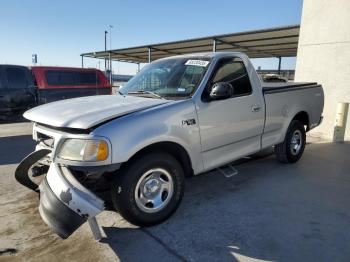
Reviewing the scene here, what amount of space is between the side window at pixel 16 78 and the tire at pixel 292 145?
814cm

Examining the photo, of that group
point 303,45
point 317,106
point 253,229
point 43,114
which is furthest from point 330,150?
point 43,114

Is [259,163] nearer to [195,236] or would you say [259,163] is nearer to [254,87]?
[254,87]

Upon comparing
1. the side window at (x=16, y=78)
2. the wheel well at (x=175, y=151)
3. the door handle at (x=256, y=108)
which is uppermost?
the side window at (x=16, y=78)

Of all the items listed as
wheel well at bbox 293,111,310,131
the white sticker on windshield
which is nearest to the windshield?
the white sticker on windshield

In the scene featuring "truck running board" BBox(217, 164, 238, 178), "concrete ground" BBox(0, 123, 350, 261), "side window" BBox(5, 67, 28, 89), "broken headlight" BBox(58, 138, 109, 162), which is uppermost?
"side window" BBox(5, 67, 28, 89)

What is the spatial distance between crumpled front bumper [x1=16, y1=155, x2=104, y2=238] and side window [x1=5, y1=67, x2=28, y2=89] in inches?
313

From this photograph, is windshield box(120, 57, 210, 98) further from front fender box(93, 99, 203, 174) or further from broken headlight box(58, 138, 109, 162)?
broken headlight box(58, 138, 109, 162)

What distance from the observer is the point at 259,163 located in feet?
19.0

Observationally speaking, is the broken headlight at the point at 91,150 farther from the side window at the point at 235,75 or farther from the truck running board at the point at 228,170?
the truck running board at the point at 228,170

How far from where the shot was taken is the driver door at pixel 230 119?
3.76 metres

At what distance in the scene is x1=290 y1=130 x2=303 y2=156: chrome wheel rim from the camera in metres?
5.66

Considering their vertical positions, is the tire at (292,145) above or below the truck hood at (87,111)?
below

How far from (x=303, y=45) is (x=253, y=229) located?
6.63 meters

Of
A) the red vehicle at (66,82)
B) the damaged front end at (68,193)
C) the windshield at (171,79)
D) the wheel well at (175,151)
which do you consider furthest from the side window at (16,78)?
the wheel well at (175,151)
